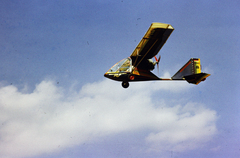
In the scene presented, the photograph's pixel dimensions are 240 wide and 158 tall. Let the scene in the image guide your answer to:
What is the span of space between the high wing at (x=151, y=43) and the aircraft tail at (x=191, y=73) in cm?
489

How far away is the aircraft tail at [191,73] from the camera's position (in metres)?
30.5

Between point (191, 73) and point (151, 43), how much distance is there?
7.03 metres

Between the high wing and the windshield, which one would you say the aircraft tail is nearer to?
the high wing

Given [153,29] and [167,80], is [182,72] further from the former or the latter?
[153,29]

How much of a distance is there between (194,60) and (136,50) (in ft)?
26.0

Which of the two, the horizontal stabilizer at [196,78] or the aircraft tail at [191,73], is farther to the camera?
the aircraft tail at [191,73]

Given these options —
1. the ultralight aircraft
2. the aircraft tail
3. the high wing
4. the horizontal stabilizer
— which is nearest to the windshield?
the ultralight aircraft

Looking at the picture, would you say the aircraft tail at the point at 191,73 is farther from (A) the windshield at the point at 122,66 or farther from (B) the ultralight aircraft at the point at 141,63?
(A) the windshield at the point at 122,66

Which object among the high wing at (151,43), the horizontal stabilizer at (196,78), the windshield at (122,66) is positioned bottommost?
the horizontal stabilizer at (196,78)

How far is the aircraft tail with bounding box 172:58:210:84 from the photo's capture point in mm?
30516

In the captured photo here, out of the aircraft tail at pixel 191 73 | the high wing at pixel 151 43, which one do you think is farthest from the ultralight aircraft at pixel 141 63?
the aircraft tail at pixel 191 73

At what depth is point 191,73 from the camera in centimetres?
3070

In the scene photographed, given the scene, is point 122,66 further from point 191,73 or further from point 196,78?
point 196,78

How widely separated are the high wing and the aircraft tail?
4888 millimetres
